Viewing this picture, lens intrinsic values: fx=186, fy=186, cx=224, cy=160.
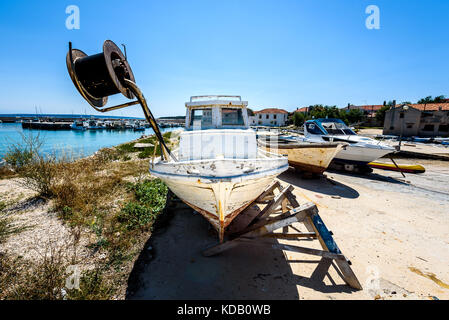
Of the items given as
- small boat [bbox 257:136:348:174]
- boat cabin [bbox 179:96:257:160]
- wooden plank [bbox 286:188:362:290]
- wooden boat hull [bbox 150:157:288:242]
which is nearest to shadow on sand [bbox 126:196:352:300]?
wooden plank [bbox 286:188:362:290]

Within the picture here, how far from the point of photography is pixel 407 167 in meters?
10.2

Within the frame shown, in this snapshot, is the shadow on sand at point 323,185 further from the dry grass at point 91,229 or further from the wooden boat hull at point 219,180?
the dry grass at point 91,229

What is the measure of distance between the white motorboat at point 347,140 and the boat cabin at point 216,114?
5.93 m

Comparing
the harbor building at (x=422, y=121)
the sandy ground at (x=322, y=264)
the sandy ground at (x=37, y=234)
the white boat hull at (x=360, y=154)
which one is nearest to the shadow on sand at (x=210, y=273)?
the sandy ground at (x=322, y=264)

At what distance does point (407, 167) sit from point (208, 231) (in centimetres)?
1187

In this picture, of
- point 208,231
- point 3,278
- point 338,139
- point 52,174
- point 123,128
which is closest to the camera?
point 3,278

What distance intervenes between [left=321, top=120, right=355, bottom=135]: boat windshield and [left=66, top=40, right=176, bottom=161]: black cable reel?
33.6 ft

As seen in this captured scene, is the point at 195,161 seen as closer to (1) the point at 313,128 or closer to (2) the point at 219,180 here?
(2) the point at 219,180

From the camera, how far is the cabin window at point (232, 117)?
5617 millimetres

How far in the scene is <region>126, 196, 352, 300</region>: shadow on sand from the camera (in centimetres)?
293

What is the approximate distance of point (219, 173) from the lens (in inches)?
105

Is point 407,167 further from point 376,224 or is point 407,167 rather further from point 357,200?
point 376,224

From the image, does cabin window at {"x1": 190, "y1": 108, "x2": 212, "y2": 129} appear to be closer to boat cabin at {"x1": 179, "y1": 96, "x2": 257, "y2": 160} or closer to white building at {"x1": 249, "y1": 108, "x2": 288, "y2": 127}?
boat cabin at {"x1": 179, "y1": 96, "x2": 257, "y2": 160}
